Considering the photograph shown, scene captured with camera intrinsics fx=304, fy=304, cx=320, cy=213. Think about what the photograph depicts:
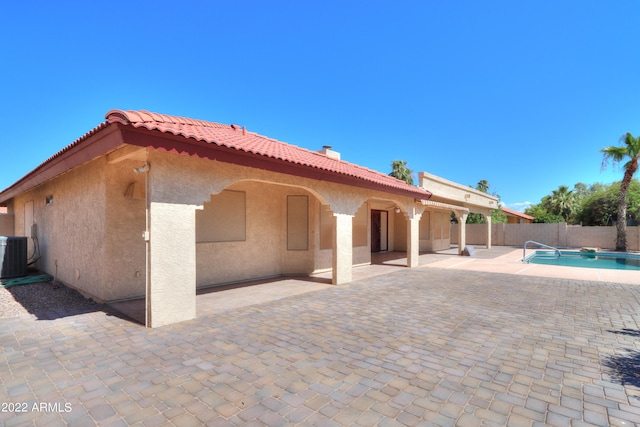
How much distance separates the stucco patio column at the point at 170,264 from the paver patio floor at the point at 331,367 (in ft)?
1.07

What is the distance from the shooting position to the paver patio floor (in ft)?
9.87

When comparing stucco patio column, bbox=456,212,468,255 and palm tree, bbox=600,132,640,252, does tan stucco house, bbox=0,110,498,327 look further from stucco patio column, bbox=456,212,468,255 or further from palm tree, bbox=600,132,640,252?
palm tree, bbox=600,132,640,252

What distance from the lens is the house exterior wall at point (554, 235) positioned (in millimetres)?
26806

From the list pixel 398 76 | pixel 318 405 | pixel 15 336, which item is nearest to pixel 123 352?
pixel 15 336

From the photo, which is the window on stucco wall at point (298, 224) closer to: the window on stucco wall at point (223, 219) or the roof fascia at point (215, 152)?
the window on stucco wall at point (223, 219)

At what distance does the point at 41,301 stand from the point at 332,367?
7.83 meters

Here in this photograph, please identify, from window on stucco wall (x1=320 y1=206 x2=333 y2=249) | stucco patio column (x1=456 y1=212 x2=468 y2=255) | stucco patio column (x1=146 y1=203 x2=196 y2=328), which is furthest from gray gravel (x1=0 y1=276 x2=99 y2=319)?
stucco patio column (x1=456 y1=212 x2=468 y2=255)

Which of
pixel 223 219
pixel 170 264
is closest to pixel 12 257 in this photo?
pixel 223 219

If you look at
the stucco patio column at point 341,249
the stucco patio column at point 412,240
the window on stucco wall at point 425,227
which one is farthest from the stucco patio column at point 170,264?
the window on stucco wall at point 425,227

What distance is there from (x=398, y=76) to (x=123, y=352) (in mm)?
24685

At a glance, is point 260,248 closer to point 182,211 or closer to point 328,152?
point 182,211

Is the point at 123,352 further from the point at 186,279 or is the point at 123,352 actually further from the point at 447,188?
the point at 447,188

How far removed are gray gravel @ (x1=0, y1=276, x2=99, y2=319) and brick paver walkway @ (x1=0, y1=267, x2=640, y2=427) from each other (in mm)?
457

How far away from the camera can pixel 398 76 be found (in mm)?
23656
